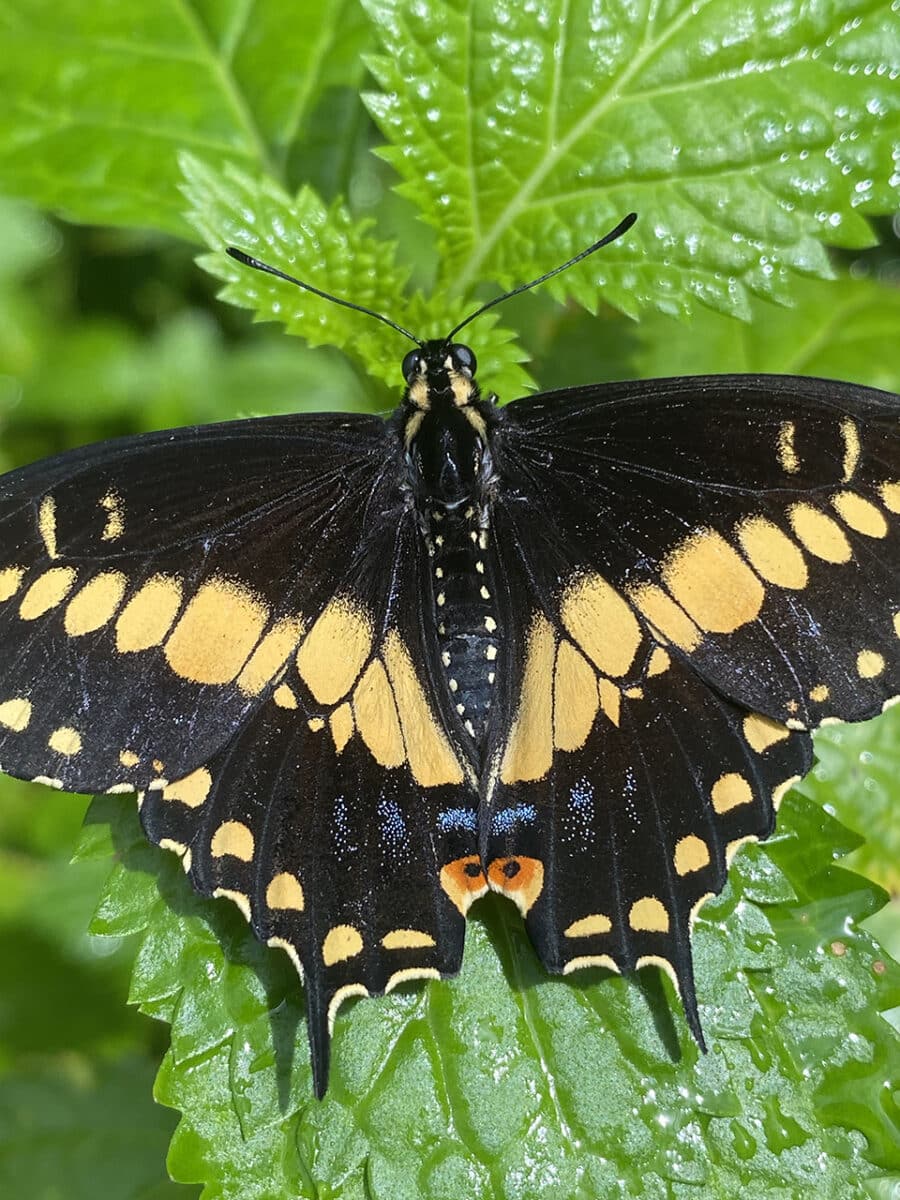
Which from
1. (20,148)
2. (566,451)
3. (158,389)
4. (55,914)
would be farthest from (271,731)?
(158,389)

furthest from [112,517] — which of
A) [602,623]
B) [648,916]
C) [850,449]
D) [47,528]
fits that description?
[850,449]

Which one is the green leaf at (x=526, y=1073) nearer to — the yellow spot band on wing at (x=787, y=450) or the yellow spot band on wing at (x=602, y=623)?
the yellow spot band on wing at (x=602, y=623)

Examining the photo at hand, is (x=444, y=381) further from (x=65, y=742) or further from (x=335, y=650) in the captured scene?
(x=65, y=742)

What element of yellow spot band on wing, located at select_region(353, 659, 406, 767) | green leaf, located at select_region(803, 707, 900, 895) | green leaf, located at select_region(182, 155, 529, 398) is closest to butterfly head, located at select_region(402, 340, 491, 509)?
green leaf, located at select_region(182, 155, 529, 398)

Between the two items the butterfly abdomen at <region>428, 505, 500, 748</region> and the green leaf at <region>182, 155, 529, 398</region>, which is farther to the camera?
the green leaf at <region>182, 155, 529, 398</region>

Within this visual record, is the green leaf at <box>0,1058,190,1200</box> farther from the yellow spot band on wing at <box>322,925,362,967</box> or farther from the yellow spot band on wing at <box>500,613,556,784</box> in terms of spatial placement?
the yellow spot band on wing at <box>500,613,556,784</box>

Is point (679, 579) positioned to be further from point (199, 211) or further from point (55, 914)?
point (55, 914)

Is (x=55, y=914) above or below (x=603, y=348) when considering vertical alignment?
below
